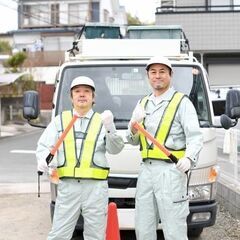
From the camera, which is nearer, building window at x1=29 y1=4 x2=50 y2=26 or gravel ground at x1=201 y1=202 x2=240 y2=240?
gravel ground at x1=201 y1=202 x2=240 y2=240

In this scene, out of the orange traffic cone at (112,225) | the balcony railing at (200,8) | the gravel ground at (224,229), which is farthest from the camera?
the balcony railing at (200,8)

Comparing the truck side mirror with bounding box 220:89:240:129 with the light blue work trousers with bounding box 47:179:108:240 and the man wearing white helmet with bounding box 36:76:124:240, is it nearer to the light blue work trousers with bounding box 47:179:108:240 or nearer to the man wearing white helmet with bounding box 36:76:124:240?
the man wearing white helmet with bounding box 36:76:124:240

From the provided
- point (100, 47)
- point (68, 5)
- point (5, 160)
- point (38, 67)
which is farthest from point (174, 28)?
point (68, 5)

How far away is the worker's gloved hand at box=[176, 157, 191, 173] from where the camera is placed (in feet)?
12.4

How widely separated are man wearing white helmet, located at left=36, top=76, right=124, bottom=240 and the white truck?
1.01m

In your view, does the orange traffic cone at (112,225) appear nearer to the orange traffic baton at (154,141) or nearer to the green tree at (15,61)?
the orange traffic baton at (154,141)

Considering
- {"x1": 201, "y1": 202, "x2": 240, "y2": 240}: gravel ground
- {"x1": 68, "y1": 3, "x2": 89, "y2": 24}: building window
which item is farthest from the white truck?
{"x1": 68, "y1": 3, "x2": 89, "y2": 24}: building window

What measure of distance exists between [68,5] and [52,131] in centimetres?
3822

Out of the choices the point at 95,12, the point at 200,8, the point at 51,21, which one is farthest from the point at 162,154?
the point at 95,12

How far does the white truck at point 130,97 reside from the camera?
513cm

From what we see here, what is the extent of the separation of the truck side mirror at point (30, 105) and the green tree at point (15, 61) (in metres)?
25.2

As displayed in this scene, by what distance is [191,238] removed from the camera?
248 inches

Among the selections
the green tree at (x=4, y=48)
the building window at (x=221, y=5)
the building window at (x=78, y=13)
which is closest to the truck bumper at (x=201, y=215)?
the building window at (x=221, y=5)

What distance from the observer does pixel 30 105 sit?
539 cm
